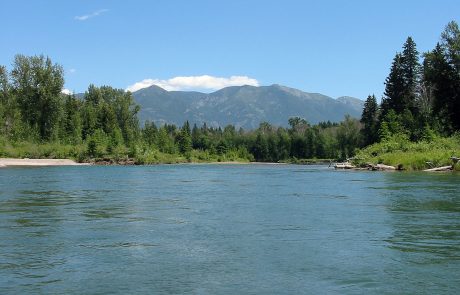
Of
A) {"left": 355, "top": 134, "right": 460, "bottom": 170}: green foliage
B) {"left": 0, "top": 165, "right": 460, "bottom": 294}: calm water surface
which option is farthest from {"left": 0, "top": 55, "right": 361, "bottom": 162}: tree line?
{"left": 0, "top": 165, "right": 460, "bottom": 294}: calm water surface

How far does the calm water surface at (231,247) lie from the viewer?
989 cm

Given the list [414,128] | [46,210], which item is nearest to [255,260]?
[46,210]

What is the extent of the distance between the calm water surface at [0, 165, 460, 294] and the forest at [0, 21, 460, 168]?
41.0m

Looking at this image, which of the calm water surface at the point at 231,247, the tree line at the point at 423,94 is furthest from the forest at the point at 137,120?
the calm water surface at the point at 231,247

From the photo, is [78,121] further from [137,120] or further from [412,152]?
[412,152]

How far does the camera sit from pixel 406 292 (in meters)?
9.33

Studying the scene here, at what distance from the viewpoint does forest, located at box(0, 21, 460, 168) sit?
74.1 metres

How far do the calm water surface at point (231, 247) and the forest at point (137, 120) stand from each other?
4105cm

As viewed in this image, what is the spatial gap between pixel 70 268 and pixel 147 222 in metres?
6.69

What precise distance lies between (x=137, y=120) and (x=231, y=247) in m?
139

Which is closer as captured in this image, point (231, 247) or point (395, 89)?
point (231, 247)

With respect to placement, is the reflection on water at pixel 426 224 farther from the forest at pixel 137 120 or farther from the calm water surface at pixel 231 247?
the forest at pixel 137 120

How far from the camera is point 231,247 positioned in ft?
43.8

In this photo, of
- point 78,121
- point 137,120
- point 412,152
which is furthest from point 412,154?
point 137,120
